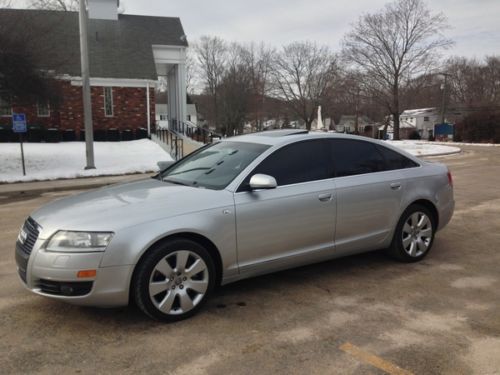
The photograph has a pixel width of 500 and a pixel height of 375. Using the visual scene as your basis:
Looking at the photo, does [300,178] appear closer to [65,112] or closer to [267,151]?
[267,151]

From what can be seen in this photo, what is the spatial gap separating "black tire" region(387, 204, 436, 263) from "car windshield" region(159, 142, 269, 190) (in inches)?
74.1

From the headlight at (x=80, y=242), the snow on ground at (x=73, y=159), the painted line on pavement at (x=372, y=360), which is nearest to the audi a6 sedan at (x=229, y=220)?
the headlight at (x=80, y=242)

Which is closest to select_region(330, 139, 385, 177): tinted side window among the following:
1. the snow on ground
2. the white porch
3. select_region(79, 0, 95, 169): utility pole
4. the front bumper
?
the front bumper

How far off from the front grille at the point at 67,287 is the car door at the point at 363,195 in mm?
2466

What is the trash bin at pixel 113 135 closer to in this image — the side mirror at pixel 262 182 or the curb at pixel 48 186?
the curb at pixel 48 186

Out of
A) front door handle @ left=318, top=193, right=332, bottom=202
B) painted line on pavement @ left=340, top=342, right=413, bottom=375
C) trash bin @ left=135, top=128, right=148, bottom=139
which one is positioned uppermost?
trash bin @ left=135, top=128, right=148, bottom=139

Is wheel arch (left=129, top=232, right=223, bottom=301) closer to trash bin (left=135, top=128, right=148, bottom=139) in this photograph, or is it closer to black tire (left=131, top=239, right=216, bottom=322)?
black tire (left=131, top=239, right=216, bottom=322)

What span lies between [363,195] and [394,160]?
0.79 meters

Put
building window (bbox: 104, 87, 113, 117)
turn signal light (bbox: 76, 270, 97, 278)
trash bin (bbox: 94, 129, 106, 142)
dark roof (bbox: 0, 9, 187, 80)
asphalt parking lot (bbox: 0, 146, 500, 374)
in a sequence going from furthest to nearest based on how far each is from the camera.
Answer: building window (bbox: 104, 87, 113, 117) → dark roof (bbox: 0, 9, 187, 80) → trash bin (bbox: 94, 129, 106, 142) → turn signal light (bbox: 76, 270, 97, 278) → asphalt parking lot (bbox: 0, 146, 500, 374)

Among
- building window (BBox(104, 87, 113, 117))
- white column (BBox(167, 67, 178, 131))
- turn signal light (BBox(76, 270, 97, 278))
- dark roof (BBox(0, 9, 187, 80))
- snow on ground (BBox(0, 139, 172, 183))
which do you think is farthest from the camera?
white column (BBox(167, 67, 178, 131))

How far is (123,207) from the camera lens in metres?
3.78

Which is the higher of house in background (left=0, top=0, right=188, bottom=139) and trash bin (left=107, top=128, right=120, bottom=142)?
house in background (left=0, top=0, right=188, bottom=139)

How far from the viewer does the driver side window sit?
174 inches

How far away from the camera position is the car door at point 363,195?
471 cm
